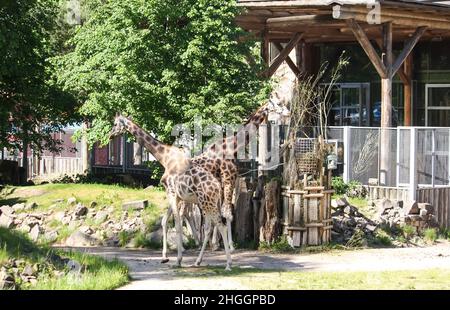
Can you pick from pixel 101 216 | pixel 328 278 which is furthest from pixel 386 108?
pixel 328 278

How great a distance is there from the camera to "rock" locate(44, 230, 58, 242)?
22219 mm

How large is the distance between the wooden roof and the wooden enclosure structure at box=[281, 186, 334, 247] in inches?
196

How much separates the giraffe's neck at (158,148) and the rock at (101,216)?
16.2 ft

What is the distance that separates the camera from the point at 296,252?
2012 centimetres

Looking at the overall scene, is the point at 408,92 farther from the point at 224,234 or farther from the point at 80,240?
the point at 224,234

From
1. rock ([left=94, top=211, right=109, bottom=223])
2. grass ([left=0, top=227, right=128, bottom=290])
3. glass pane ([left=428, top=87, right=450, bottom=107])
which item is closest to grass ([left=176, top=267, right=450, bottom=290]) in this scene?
grass ([left=0, top=227, right=128, bottom=290])

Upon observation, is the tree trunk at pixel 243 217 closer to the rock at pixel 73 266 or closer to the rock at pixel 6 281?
the rock at pixel 73 266

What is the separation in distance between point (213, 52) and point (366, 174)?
499 centimetres

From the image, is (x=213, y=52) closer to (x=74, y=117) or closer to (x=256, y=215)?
(x=256, y=215)

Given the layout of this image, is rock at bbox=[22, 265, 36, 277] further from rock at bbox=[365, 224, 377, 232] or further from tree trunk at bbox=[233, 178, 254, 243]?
rock at bbox=[365, 224, 377, 232]

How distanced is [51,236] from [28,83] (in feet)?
24.4

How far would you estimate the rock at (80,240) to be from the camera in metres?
22.1
